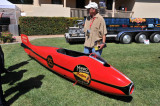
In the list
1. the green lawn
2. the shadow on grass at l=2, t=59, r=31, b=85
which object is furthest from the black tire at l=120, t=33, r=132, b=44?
the shadow on grass at l=2, t=59, r=31, b=85

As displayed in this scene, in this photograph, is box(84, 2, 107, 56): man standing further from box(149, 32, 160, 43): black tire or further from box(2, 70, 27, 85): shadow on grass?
box(149, 32, 160, 43): black tire

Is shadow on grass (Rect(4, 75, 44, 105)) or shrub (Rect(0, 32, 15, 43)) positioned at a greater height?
shrub (Rect(0, 32, 15, 43))

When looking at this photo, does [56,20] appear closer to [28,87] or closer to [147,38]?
[147,38]

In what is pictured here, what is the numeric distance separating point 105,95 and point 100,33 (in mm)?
1653

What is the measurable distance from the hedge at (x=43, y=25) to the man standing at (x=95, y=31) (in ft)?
34.9

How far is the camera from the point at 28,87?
3.62 metres

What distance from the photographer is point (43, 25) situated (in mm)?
13461

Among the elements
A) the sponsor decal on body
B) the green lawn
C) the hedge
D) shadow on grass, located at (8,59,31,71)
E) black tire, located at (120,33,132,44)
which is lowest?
the green lawn

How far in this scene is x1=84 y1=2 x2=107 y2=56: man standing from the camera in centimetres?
348

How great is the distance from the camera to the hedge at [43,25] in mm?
12828

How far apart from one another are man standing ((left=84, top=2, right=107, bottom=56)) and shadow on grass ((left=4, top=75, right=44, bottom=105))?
6.12ft

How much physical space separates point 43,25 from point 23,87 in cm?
1080

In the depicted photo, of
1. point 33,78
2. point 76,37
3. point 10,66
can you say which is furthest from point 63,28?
point 33,78

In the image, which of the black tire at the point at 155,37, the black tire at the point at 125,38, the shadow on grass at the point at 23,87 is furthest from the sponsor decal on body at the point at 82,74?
the black tire at the point at 155,37
